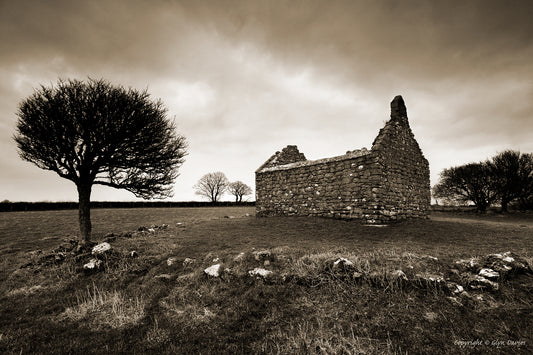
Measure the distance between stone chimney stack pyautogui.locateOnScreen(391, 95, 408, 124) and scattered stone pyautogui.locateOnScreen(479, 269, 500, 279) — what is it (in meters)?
10.6

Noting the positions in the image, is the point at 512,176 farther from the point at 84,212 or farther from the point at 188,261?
the point at 84,212

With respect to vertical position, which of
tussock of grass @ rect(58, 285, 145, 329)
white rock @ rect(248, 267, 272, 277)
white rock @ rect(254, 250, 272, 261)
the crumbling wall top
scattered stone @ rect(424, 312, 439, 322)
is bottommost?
tussock of grass @ rect(58, 285, 145, 329)

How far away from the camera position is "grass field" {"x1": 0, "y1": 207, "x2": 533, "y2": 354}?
411 centimetres

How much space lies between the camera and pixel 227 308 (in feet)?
17.6

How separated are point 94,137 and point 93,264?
6.16 meters

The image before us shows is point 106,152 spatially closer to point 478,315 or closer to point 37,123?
point 37,123

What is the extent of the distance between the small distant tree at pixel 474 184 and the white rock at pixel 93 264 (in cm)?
4144

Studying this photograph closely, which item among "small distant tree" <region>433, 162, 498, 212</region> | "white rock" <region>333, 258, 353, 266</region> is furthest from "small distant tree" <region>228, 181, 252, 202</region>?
"white rock" <region>333, 258, 353, 266</region>

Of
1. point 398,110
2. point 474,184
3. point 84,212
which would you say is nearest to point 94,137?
point 84,212

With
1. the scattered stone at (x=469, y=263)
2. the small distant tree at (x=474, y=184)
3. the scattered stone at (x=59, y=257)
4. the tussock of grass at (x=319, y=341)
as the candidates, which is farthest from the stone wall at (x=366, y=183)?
the small distant tree at (x=474, y=184)

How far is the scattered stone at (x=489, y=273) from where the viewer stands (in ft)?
17.2

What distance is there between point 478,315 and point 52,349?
7.88 m

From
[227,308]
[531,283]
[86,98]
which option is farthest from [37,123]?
[531,283]

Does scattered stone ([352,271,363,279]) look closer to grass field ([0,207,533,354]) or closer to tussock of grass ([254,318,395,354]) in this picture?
grass field ([0,207,533,354])
